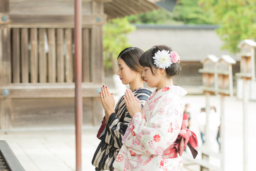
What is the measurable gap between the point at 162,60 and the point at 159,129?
40 centimetres

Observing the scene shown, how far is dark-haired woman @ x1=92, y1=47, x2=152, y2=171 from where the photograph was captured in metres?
2.14

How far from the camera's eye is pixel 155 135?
1829 mm

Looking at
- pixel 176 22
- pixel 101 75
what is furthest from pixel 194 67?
pixel 101 75

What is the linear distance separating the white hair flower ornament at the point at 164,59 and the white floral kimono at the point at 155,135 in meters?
0.14

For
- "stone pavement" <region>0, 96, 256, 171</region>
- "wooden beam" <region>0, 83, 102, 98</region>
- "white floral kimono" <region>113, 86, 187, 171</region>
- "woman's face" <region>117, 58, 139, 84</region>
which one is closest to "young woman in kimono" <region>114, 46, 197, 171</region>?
"white floral kimono" <region>113, 86, 187, 171</region>

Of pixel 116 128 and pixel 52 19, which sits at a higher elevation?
pixel 52 19

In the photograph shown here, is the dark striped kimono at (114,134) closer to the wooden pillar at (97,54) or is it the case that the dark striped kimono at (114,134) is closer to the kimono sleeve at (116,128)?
the kimono sleeve at (116,128)

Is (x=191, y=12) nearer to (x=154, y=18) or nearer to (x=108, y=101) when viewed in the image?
(x=154, y=18)

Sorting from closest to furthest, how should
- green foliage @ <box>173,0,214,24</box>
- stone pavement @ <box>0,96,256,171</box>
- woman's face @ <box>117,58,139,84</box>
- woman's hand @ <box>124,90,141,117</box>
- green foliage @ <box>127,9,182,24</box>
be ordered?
woman's hand @ <box>124,90,141,117</box> < woman's face @ <box>117,58,139,84</box> < stone pavement @ <box>0,96,256,171</box> < green foliage @ <box>173,0,214,24</box> < green foliage @ <box>127,9,182,24</box>

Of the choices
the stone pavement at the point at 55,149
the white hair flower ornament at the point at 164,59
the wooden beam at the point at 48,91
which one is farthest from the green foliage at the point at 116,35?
the white hair flower ornament at the point at 164,59

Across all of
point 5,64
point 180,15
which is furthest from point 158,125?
point 180,15

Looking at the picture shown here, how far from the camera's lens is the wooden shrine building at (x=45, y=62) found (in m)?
5.73

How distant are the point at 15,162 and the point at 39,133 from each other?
155 inches

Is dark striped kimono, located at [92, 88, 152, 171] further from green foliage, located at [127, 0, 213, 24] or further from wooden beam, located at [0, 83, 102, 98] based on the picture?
green foliage, located at [127, 0, 213, 24]
